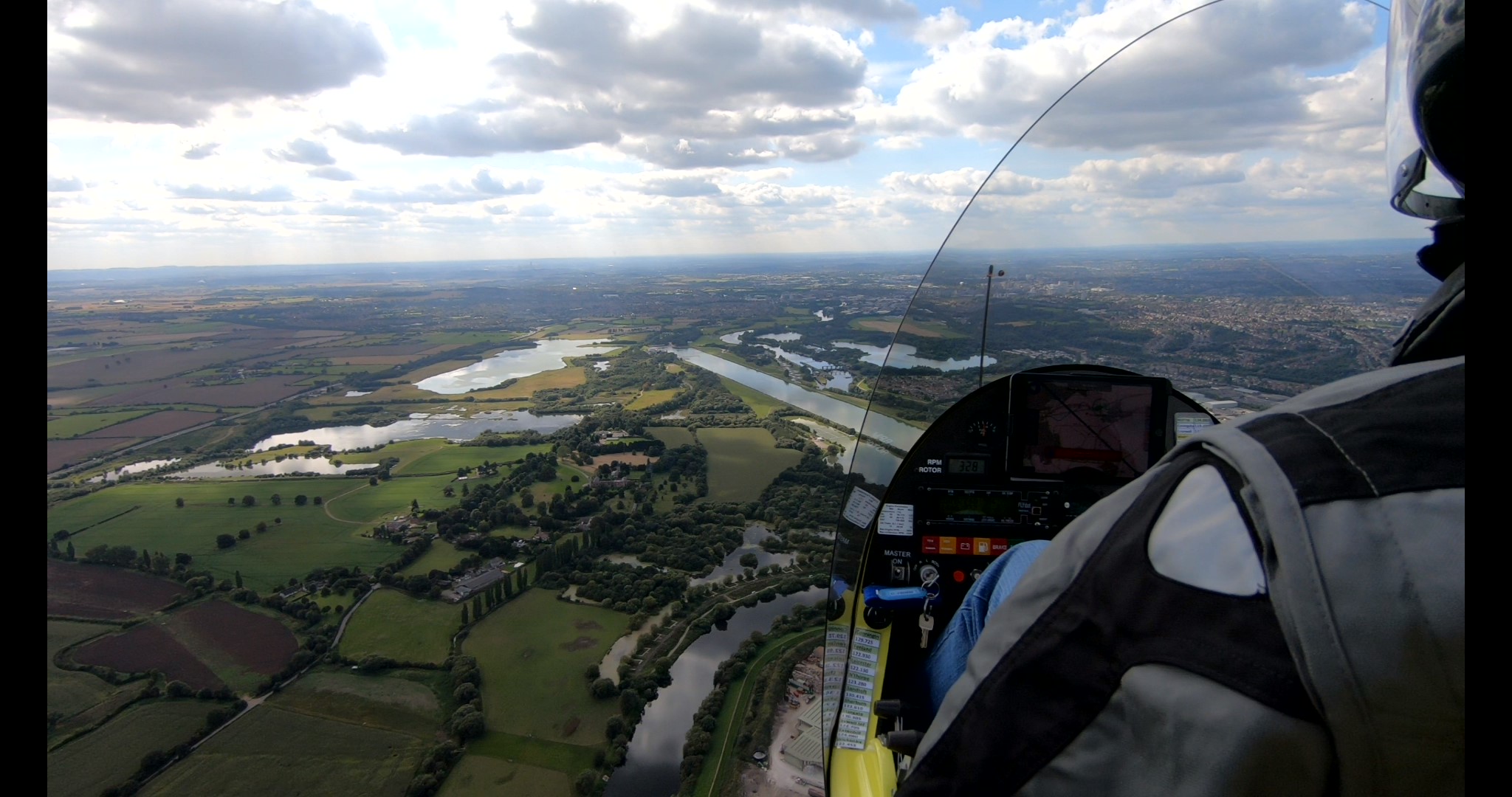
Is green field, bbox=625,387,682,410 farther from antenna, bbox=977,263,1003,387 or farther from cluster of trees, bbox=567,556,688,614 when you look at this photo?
antenna, bbox=977,263,1003,387

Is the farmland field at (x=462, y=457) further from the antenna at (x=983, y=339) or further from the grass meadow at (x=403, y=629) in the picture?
the antenna at (x=983, y=339)

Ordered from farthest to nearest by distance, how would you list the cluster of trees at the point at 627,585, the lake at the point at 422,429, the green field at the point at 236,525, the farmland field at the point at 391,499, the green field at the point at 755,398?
the lake at the point at 422,429
the green field at the point at 755,398
the farmland field at the point at 391,499
the green field at the point at 236,525
the cluster of trees at the point at 627,585

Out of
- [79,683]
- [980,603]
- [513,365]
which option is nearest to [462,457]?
[79,683]

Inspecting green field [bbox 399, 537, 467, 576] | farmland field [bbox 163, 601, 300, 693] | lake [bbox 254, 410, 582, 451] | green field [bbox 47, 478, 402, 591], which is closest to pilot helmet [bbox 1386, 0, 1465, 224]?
farmland field [bbox 163, 601, 300, 693]

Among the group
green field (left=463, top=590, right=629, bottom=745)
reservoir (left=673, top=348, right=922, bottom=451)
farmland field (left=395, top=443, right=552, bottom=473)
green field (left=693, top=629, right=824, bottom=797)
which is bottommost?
green field (left=463, top=590, right=629, bottom=745)

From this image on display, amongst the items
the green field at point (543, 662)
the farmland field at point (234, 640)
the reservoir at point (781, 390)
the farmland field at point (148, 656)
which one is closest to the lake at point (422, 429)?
the reservoir at point (781, 390)

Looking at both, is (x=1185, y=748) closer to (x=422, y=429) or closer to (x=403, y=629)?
(x=403, y=629)
